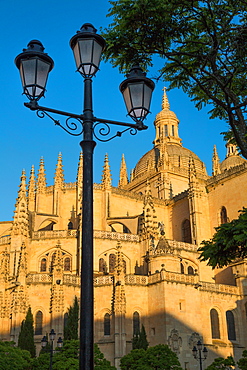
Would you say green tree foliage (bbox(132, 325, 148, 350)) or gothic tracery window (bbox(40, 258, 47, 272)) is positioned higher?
gothic tracery window (bbox(40, 258, 47, 272))

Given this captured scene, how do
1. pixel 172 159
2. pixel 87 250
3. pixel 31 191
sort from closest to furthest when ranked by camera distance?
pixel 87 250 → pixel 31 191 → pixel 172 159

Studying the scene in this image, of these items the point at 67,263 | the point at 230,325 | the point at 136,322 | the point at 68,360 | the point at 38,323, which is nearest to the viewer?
the point at 68,360

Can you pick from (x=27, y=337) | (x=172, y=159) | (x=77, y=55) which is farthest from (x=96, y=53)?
(x=172, y=159)

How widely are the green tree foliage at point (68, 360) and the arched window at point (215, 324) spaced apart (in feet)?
40.9

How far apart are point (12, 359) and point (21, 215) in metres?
15.5

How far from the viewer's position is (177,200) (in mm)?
46875

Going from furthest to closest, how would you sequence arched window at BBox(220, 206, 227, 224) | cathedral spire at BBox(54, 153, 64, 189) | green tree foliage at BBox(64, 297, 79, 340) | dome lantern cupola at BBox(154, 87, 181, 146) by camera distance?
dome lantern cupola at BBox(154, 87, 181, 146) → cathedral spire at BBox(54, 153, 64, 189) → arched window at BBox(220, 206, 227, 224) → green tree foliage at BBox(64, 297, 79, 340)

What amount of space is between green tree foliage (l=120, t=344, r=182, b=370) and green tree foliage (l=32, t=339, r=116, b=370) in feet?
5.06

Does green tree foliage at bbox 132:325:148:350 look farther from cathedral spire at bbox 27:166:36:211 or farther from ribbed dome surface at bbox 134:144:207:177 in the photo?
ribbed dome surface at bbox 134:144:207:177

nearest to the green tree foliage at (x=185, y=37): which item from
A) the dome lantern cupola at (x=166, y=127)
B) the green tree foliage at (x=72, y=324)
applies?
the green tree foliage at (x=72, y=324)

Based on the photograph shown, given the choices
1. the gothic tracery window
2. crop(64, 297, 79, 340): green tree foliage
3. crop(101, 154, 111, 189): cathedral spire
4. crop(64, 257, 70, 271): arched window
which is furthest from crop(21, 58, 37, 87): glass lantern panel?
crop(101, 154, 111, 189): cathedral spire

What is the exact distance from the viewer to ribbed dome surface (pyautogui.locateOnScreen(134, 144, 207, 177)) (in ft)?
187

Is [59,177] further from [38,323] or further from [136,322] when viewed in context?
[136,322]

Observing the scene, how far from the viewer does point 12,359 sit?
24500mm
